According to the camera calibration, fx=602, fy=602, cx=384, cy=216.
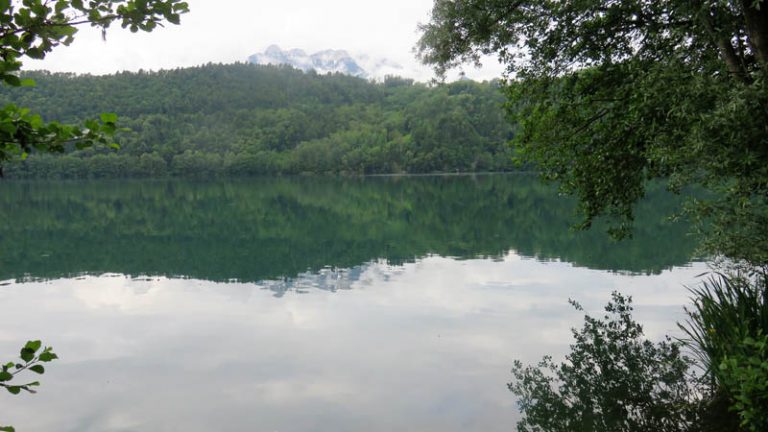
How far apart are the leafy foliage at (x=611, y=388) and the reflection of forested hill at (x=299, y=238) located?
10.9 meters

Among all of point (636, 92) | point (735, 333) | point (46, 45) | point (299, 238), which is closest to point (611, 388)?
point (735, 333)

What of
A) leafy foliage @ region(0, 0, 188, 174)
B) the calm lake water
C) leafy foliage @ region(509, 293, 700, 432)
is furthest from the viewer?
the calm lake water

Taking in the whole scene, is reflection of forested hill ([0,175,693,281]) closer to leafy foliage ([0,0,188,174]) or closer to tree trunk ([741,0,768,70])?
tree trunk ([741,0,768,70])

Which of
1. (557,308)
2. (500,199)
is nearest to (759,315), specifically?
(557,308)

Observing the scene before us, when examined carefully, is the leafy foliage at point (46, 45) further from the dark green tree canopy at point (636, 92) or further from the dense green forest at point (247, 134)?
the dense green forest at point (247, 134)

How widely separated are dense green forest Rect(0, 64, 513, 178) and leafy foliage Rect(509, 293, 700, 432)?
137 meters

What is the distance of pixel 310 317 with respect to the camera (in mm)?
17469

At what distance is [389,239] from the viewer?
35.6 m

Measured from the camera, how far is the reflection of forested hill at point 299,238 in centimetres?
2673

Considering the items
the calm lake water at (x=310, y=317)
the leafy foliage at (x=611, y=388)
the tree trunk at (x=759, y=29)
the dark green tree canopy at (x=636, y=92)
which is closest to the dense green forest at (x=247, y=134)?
the calm lake water at (x=310, y=317)

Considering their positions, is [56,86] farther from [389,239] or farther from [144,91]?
[389,239]

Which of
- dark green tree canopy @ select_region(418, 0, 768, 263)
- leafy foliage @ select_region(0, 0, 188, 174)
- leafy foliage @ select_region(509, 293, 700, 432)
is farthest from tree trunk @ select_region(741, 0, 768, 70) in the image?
leafy foliage @ select_region(0, 0, 188, 174)

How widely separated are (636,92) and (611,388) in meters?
5.19

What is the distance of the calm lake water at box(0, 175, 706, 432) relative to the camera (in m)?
10.9
